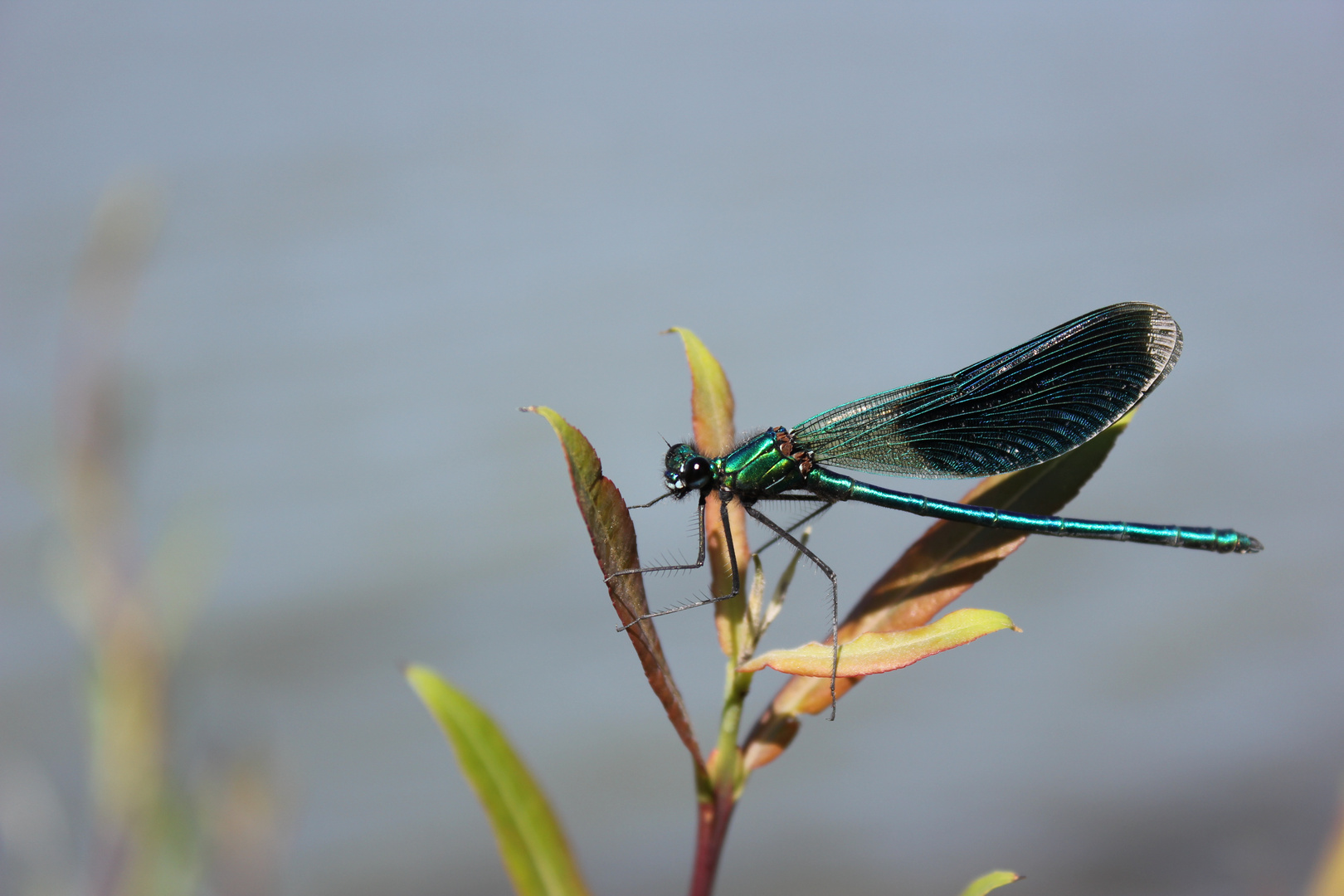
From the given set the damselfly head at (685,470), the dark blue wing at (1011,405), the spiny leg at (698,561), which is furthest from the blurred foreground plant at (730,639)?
the dark blue wing at (1011,405)

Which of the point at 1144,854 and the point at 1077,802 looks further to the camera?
the point at 1077,802

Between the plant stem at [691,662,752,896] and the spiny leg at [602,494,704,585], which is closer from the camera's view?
the plant stem at [691,662,752,896]

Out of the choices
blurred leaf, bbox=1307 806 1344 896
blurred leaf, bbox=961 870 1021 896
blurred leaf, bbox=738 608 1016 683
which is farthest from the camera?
blurred leaf, bbox=1307 806 1344 896

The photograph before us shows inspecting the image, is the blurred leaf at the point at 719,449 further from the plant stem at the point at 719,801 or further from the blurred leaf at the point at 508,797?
the blurred leaf at the point at 508,797

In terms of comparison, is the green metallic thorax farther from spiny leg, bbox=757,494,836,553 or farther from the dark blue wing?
the dark blue wing

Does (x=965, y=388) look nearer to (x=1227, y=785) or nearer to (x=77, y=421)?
(x=77, y=421)

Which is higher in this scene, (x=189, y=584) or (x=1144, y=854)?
(x=189, y=584)

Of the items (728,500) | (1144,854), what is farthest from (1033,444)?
(1144,854)

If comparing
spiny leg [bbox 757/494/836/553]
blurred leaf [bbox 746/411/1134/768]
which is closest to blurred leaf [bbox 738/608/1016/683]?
blurred leaf [bbox 746/411/1134/768]
